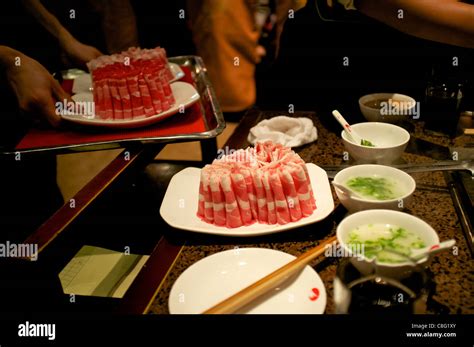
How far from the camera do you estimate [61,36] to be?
2.87 meters

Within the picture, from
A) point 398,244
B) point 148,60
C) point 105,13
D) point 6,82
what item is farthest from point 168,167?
point 105,13

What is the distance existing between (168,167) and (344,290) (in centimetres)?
172

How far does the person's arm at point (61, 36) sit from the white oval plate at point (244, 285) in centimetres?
203

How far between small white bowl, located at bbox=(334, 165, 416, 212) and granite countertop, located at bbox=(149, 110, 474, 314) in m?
0.10

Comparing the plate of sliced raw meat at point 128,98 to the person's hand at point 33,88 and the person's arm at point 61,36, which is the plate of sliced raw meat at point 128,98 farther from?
the person's arm at point 61,36

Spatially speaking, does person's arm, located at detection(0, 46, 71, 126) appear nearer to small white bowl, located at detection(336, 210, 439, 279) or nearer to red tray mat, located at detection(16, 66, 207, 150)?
red tray mat, located at detection(16, 66, 207, 150)

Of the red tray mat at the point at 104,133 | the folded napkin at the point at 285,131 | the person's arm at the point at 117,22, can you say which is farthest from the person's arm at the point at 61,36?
the person's arm at the point at 117,22

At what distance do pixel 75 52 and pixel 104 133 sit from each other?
35.1 inches

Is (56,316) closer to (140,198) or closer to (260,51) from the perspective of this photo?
(140,198)

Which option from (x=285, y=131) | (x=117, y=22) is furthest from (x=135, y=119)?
(x=117, y=22)

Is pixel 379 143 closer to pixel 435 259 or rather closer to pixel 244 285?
pixel 435 259

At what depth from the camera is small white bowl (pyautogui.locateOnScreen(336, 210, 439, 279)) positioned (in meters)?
1.14

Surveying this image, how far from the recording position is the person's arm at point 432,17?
2.01m

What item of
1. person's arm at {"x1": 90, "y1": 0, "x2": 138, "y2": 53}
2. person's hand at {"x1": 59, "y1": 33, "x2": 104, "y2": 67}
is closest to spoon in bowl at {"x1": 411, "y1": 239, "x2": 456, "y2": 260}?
person's hand at {"x1": 59, "y1": 33, "x2": 104, "y2": 67}
